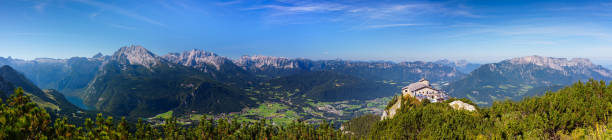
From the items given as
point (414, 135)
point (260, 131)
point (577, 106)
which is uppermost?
point (577, 106)

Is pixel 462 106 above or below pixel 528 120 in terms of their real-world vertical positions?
below

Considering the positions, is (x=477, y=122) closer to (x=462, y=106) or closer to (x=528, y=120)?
(x=528, y=120)

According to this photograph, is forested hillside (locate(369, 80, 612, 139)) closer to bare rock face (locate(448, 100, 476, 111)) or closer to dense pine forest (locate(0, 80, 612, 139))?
dense pine forest (locate(0, 80, 612, 139))

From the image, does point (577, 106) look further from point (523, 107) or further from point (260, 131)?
point (260, 131)

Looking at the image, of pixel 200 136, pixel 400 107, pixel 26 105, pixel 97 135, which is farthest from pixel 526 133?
pixel 200 136

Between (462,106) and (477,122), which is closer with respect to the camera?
(477,122)

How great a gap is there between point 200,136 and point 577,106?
109m

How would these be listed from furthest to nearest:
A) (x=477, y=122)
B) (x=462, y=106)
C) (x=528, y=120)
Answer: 1. (x=462, y=106)
2. (x=477, y=122)
3. (x=528, y=120)

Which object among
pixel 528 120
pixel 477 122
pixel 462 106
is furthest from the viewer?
pixel 462 106

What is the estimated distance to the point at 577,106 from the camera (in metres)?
54.0

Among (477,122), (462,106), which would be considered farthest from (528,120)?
(462,106)

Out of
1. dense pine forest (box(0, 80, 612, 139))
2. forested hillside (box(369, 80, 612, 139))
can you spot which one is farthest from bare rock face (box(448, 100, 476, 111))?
forested hillside (box(369, 80, 612, 139))

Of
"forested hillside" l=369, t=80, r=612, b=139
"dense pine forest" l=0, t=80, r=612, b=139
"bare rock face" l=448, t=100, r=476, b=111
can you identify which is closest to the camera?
"dense pine forest" l=0, t=80, r=612, b=139

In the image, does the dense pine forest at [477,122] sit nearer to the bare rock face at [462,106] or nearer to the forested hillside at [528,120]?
the forested hillside at [528,120]
